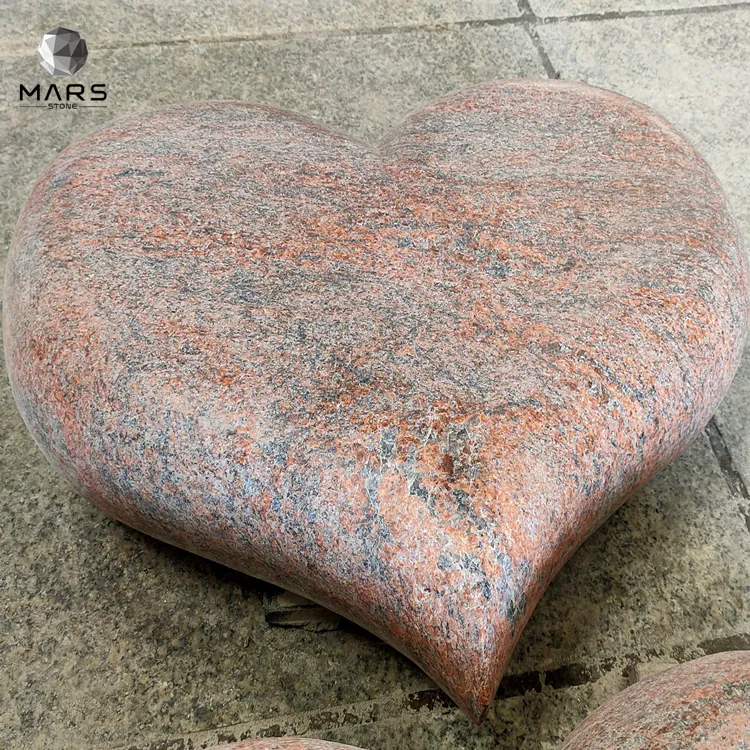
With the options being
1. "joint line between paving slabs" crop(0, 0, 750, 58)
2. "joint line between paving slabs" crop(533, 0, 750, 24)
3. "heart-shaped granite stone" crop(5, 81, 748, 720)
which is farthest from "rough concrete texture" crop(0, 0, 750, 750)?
"joint line between paving slabs" crop(533, 0, 750, 24)

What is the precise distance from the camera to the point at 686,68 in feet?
10.4

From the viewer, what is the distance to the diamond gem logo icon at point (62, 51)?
10.0ft

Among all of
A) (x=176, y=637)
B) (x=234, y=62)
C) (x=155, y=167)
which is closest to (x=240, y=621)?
(x=176, y=637)

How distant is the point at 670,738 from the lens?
114 centimetres

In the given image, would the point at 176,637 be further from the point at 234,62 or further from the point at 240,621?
the point at 234,62

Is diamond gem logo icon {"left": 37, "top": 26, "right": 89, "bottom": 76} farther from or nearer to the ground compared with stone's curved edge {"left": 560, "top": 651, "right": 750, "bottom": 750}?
nearer to the ground

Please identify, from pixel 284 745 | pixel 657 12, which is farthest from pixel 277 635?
pixel 657 12

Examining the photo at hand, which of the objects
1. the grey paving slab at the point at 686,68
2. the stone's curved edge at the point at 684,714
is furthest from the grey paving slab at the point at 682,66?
the stone's curved edge at the point at 684,714

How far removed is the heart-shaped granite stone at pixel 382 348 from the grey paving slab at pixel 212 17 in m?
1.52

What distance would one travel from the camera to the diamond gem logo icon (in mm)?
3057

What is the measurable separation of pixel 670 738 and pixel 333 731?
2.34 ft

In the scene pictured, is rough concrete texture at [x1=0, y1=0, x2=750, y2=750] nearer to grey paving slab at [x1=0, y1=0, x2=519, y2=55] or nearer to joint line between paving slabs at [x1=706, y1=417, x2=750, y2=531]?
joint line between paving slabs at [x1=706, y1=417, x2=750, y2=531]

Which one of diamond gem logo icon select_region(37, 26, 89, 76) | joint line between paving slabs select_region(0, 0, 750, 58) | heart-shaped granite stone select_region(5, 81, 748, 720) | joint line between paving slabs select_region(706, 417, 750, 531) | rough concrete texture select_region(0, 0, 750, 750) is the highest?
heart-shaped granite stone select_region(5, 81, 748, 720)

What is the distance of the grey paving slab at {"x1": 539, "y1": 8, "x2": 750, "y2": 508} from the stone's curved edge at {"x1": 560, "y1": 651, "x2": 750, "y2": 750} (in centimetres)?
181
